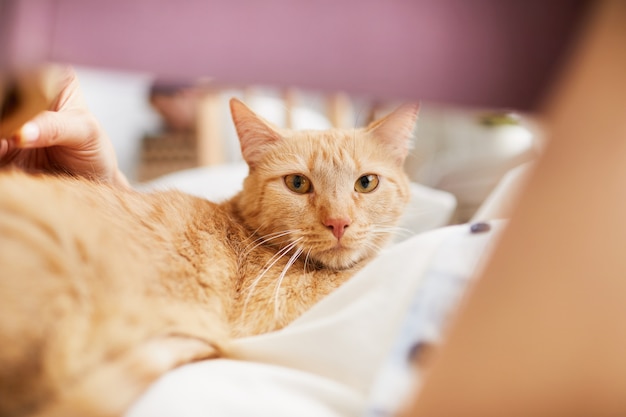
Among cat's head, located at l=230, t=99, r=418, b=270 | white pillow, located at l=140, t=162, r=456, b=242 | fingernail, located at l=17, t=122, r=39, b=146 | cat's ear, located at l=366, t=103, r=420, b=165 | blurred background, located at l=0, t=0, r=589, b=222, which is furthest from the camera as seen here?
white pillow, located at l=140, t=162, r=456, b=242

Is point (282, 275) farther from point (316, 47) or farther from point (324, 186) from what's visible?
point (316, 47)

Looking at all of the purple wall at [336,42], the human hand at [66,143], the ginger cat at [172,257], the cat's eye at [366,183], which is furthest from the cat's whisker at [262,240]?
the purple wall at [336,42]

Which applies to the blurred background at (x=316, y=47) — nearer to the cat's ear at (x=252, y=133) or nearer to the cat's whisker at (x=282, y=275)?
the cat's ear at (x=252, y=133)

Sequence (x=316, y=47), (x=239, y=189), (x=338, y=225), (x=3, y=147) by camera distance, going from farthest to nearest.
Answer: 1. (x=239, y=189)
2. (x=338, y=225)
3. (x=3, y=147)
4. (x=316, y=47)

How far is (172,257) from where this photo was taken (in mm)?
745

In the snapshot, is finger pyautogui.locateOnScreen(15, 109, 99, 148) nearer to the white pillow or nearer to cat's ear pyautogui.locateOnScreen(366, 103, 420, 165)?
the white pillow

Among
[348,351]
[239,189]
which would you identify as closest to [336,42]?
[348,351]

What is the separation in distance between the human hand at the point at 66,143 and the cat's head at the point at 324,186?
25cm

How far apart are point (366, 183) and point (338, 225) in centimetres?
13

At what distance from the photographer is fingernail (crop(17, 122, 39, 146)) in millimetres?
635


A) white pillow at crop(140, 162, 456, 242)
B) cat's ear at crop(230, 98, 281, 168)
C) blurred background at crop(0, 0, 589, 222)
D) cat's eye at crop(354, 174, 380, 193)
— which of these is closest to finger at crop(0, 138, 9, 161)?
blurred background at crop(0, 0, 589, 222)

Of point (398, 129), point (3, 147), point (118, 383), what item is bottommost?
point (118, 383)

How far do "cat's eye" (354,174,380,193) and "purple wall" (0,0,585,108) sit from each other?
331 millimetres

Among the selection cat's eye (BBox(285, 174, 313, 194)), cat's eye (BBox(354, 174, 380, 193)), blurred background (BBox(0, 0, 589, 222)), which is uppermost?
blurred background (BBox(0, 0, 589, 222))
